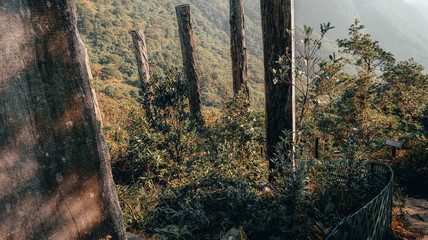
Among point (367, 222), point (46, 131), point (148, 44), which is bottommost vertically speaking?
point (367, 222)

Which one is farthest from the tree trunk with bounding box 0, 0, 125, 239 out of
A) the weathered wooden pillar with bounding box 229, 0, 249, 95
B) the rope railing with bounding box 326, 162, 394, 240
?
the weathered wooden pillar with bounding box 229, 0, 249, 95

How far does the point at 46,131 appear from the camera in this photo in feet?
4.30

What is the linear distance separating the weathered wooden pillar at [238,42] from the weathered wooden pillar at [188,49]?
1.11 metres

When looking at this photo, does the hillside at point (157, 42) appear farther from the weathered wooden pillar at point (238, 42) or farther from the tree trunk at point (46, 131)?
the tree trunk at point (46, 131)

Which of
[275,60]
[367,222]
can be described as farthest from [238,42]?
[367,222]

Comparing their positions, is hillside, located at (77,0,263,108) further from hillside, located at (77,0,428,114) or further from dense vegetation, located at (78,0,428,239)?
dense vegetation, located at (78,0,428,239)

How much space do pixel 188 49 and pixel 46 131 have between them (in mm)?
5168

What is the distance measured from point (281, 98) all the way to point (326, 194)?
1393 millimetres

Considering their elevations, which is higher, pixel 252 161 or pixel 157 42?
pixel 157 42

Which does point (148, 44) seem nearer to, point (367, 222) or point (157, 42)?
point (157, 42)

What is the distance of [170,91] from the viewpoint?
3.73 m

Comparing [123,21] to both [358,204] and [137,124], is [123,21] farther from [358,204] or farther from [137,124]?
[358,204]

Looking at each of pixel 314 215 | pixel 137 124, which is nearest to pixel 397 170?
pixel 314 215

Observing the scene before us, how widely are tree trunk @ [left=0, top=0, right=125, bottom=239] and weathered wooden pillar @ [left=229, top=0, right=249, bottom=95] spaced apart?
4.33 m
